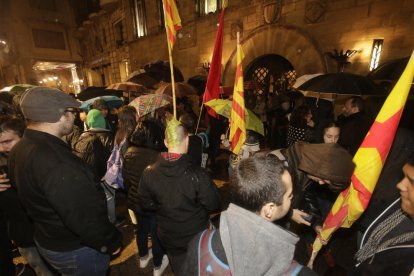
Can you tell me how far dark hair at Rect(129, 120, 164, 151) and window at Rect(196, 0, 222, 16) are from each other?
9061 millimetres

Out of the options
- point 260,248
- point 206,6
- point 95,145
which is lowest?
point 95,145

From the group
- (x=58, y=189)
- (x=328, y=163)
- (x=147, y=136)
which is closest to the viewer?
(x=58, y=189)

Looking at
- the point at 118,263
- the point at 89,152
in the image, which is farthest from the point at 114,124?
the point at 118,263

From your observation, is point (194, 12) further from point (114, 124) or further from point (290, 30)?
point (114, 124)

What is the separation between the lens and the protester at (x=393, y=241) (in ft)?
4.15

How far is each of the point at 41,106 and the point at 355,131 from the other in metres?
4.06

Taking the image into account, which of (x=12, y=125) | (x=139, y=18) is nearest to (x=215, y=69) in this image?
(x=12, y=125)

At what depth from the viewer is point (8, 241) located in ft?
7.10

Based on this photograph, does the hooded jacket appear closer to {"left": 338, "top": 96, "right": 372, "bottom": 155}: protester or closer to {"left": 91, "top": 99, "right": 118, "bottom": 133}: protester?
{"left": 338, "top": 96, "right": 372, "bottom": 155}: protester

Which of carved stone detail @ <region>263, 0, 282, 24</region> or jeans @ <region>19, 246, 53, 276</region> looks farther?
A: carved stone detail @ <region>263, 0, 282, 24</region>

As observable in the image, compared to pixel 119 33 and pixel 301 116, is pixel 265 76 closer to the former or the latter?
pixel 301 116

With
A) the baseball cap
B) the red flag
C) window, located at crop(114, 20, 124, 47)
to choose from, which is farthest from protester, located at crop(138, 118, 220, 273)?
window, located at crop(114, 20, 124, 47)

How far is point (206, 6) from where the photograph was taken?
10164 mm

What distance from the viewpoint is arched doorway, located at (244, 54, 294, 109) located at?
861 centimetres
